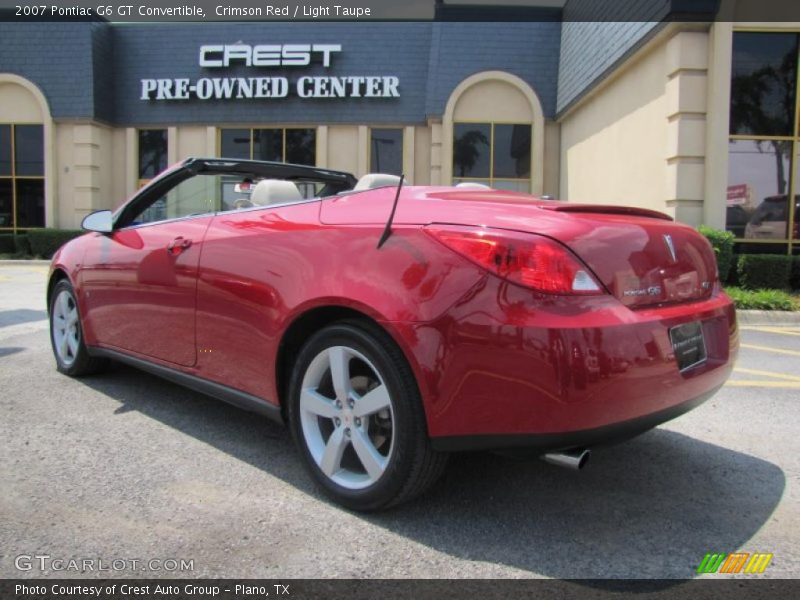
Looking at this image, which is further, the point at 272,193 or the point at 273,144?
the point at 273,144

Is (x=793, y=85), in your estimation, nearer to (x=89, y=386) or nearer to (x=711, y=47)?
(x=711, y=47)

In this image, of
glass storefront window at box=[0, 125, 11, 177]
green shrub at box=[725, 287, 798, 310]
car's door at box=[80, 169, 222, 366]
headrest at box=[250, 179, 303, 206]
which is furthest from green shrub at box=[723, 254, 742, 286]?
glass storefront window at box=[0, 125, 11, 177]

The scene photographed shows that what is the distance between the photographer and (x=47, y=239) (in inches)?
714

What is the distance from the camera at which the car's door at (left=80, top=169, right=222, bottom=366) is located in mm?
3436

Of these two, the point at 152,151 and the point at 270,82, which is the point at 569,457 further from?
the point at 152,151

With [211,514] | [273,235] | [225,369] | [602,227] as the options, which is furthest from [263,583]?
[602,227]

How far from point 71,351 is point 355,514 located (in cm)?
313

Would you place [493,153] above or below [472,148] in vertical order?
below

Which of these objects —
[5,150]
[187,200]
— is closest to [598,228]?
[187,200]

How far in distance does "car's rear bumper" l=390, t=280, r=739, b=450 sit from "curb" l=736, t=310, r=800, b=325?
7.75 meters

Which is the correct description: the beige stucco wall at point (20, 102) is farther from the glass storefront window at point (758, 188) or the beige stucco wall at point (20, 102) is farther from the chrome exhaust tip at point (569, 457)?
the chrome exhaust tip at point (569, 457)

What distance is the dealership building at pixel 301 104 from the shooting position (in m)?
17.5

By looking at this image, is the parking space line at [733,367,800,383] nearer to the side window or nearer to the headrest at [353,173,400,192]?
the headrest at [353,173,400,192]

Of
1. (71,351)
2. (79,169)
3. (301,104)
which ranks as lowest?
(71,351)
